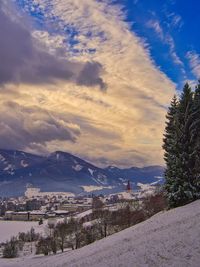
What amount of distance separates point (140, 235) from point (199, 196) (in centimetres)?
1763

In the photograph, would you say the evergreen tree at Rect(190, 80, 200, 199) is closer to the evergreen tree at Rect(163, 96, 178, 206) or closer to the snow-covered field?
the evergreen tree at Rect(163, 96, 178, 206)

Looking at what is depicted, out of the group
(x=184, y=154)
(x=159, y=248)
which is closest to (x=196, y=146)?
(x=184, y=154)

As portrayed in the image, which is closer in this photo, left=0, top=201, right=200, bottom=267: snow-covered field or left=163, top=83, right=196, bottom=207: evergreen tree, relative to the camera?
left=0, top=201, right=200, bottom=267: snow-covered field

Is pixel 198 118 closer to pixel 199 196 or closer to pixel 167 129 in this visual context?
pixel 167 129

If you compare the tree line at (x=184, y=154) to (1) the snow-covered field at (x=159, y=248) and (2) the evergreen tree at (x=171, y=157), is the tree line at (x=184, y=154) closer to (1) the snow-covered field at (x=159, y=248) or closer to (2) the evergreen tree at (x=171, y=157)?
(2) the evergreen tree at (x=171, y=157)

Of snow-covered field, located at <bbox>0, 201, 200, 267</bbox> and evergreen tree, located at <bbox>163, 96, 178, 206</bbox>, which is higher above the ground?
evergreen tree, located at <bbox>163, 96, 178, 206</bbox>

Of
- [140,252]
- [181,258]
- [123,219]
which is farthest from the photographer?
[123,219]

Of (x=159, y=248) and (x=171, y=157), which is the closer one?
(x=159, y=248)

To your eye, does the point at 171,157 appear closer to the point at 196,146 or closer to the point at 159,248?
the point at 196,146

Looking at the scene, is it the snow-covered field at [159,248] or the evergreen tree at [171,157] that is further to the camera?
the evergreen tree at [171,157]

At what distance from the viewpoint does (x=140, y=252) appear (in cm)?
4144

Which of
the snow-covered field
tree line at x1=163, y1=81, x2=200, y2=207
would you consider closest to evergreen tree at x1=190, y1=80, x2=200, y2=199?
tree line at x1=163, y1=81, x2=200, y2=207

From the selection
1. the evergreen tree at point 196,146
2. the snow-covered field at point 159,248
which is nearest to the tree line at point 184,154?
the evergreen tree at point 196,146

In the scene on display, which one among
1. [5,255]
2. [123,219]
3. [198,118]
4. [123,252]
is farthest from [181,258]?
[5,255]
